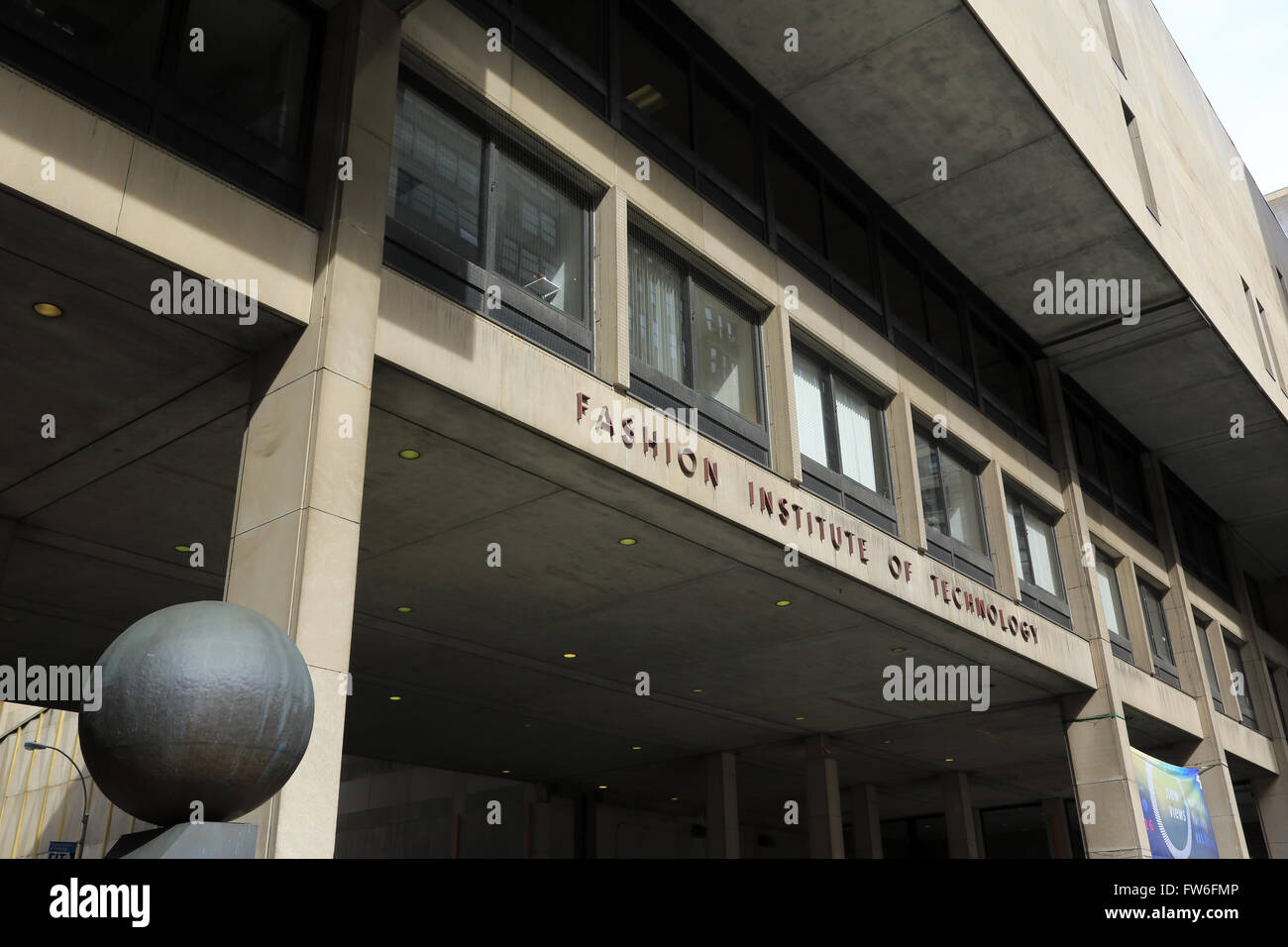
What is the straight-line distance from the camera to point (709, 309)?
15094 mm

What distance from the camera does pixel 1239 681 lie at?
100 ft

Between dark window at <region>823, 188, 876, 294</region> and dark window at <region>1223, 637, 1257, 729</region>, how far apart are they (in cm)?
1844

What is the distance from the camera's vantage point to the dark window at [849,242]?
18.0 m

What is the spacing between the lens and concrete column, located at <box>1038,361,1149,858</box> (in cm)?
1992

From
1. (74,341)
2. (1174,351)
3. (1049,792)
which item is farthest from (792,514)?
(1049,792)

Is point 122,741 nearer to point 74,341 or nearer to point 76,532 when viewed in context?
point 74,341

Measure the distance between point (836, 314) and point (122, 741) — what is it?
14.5 m

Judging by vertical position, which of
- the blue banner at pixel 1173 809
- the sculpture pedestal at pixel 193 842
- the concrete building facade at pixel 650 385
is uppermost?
the concrete building facade at pixel 650 385

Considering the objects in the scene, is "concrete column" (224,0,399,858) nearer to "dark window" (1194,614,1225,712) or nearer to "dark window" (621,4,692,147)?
"dark window" (621,4,692,147)

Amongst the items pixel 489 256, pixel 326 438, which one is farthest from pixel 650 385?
pixel 326 438

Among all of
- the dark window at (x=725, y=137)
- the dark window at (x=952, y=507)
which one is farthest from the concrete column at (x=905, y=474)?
the dark window at (x=725, y=137)

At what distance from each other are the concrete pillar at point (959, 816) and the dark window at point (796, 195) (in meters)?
19.2

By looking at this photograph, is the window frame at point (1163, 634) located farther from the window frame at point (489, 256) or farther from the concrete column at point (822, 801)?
the window frame at point (489, 256)

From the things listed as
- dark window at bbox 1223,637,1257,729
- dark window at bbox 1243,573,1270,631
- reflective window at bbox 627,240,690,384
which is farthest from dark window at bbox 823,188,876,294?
dark window at bbox 1243,573,1270,631
